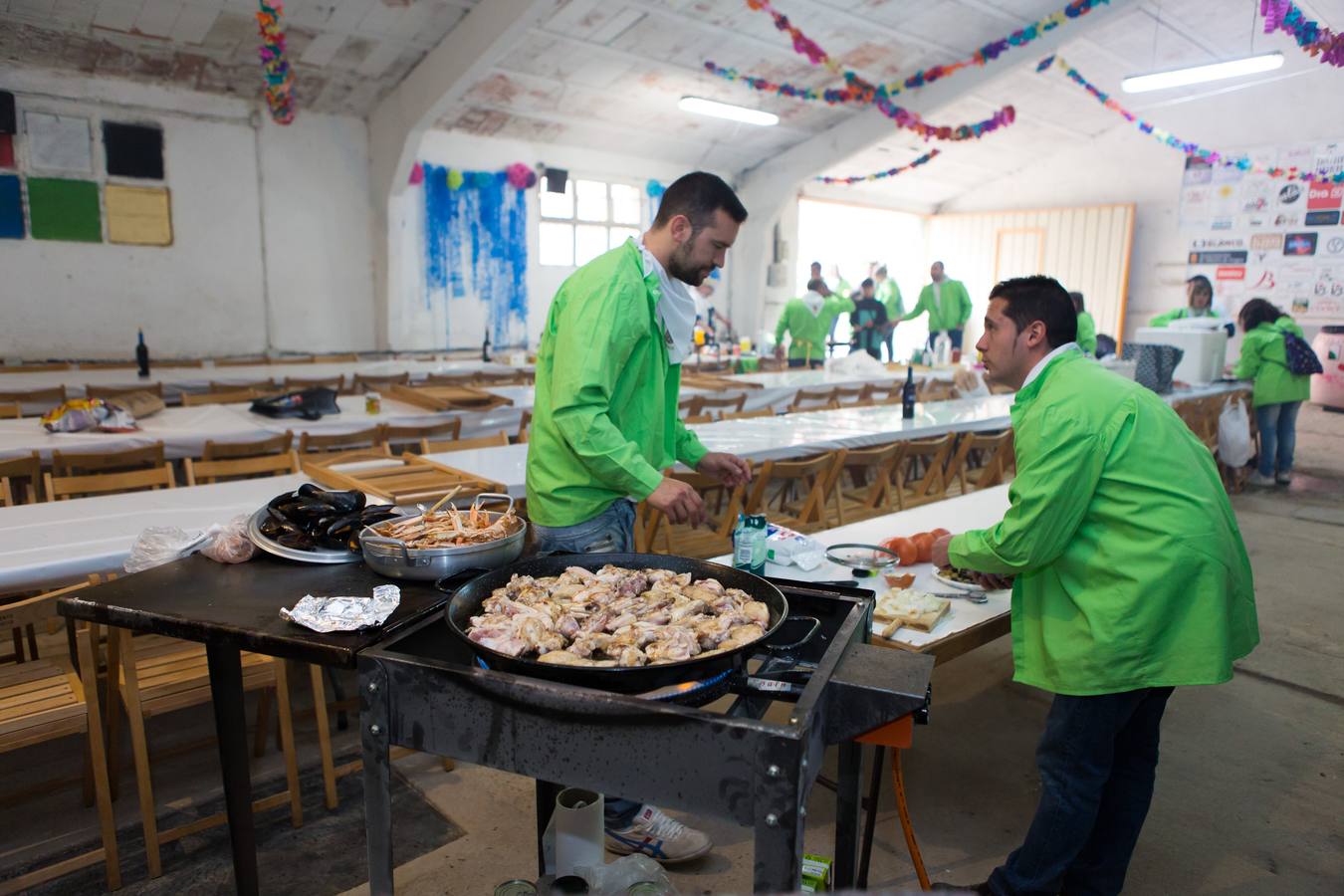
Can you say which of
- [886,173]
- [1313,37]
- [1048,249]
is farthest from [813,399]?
[1048,249]

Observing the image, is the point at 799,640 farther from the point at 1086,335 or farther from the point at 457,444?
the point at 1086,335

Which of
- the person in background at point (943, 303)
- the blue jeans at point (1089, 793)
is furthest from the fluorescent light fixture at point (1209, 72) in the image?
the blue jeans at point (1089, 793)

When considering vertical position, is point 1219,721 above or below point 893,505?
below

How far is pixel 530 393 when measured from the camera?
6.24 m

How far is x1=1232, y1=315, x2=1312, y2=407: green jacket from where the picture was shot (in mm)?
7484

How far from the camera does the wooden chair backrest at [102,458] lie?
12.8 ft

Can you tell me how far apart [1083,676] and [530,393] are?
15.7 ft

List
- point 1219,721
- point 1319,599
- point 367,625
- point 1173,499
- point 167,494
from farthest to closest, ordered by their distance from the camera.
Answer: point 1319,599 → point 1219,721 → point 167,494 → point 1173,499 → point 367,625

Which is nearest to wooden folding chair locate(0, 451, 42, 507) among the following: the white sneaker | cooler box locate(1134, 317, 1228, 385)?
the white sneaker

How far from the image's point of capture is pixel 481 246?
1082 centimetres

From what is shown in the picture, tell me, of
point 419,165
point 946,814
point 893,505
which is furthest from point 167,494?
point 419,165

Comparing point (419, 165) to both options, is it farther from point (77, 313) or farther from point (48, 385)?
point (48, 385)

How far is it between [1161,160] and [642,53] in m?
9.18

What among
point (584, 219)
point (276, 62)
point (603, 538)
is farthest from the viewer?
point (584, 219)
